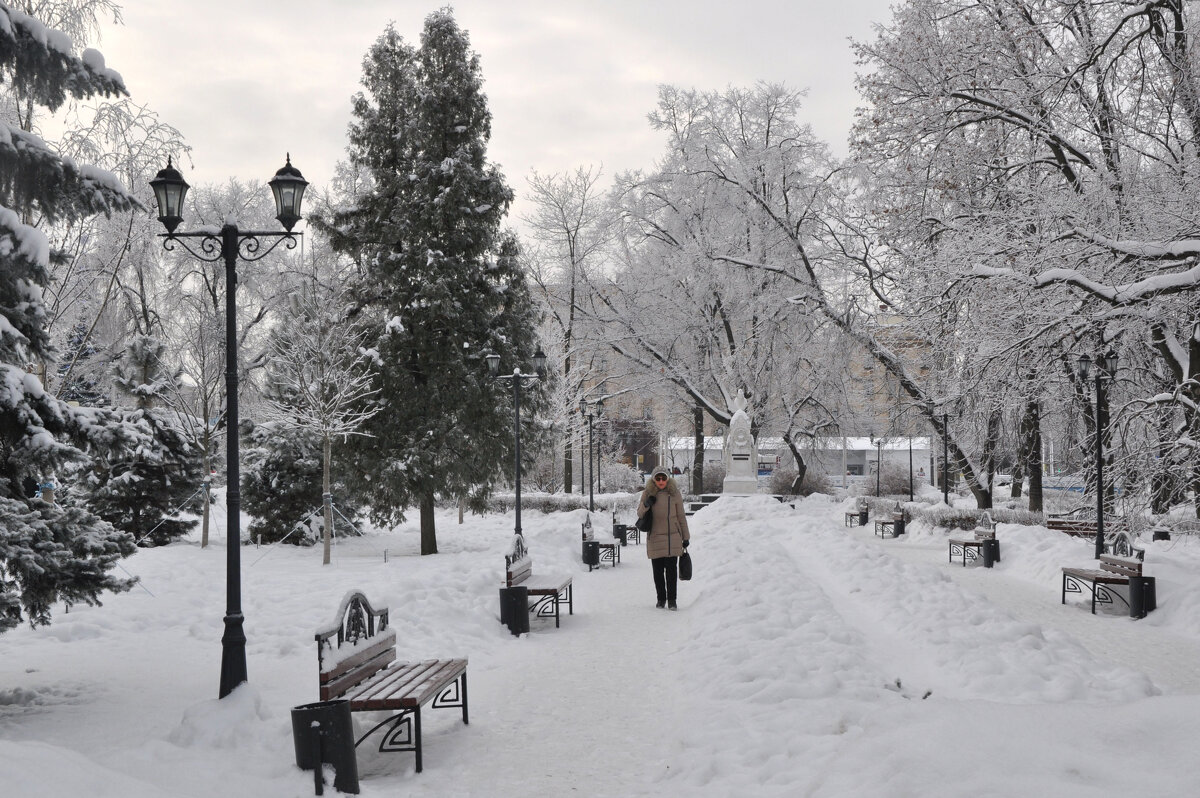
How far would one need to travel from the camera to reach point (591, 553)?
56.3ft

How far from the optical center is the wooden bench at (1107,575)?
502 inches

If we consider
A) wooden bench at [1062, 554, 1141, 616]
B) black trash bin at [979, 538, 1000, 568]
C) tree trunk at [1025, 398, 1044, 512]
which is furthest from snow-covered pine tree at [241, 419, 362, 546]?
tree trunk at [1025, 398, 1044, 512]

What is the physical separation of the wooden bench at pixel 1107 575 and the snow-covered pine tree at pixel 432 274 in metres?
12.2

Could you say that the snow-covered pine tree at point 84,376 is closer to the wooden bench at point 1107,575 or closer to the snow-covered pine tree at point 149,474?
the snow-covered pine tree at point 149,474

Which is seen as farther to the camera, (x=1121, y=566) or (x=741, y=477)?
(x=741, y=477)

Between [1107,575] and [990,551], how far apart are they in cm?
538

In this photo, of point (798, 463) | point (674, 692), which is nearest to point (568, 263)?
point (798, 463)

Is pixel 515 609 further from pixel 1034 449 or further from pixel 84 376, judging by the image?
pixel 84 376

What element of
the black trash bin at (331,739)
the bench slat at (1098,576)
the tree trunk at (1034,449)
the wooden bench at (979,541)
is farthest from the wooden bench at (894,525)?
the black trash bin at (331,739)

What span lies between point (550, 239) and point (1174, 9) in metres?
31.2

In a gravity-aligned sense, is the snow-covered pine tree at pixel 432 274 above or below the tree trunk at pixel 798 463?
above

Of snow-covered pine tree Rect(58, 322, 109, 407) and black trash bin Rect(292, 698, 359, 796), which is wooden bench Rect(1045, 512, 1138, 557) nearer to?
black trash bin Rect(292, 698, 359, 796)

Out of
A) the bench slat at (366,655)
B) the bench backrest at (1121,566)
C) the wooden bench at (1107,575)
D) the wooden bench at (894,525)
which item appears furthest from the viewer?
the wooden bench at (894,525)

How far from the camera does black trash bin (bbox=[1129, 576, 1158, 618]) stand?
1240cm
